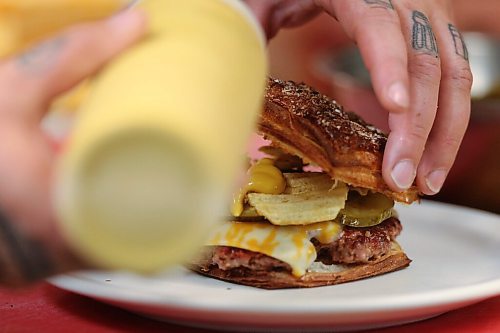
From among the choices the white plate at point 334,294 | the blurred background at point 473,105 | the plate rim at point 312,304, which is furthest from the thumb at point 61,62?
the blurred background at point 473,105

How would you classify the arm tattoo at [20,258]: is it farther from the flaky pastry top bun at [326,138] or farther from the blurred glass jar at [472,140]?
the blurred glass jar at [472,140]

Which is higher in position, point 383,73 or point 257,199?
point 383,73

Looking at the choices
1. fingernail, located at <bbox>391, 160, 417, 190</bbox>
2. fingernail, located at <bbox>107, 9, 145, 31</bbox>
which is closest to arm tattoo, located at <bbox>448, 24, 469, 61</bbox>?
fingernail, located at <bbox>391, 160, 417, 190</bbox>

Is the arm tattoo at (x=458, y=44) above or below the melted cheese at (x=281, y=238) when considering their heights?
above

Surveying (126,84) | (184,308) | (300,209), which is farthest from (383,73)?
(126,84)

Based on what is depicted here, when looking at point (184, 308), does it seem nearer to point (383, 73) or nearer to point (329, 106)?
point (383, 73)

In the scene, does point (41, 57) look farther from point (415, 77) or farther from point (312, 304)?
point (415, 77)

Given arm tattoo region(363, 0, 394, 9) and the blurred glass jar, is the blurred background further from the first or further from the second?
arm tattoo region(363, 0, 394, 9)
